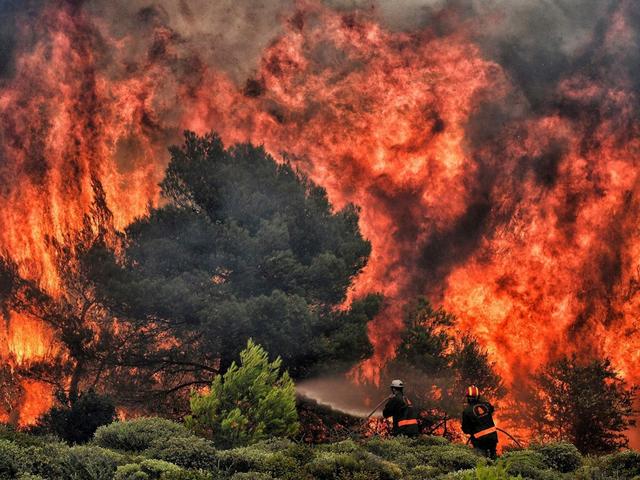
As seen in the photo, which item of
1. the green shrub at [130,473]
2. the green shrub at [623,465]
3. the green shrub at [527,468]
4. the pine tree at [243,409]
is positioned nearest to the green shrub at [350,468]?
the green shrub at [527,468]

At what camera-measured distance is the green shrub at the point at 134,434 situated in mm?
19062

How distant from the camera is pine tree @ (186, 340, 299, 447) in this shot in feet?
68.6

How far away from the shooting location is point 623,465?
19.2 m

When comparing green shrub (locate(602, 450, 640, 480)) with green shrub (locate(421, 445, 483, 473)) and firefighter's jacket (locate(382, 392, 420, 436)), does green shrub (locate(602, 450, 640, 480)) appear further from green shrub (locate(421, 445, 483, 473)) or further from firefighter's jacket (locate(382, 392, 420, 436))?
firefighter's jacket (locate(382, 392, 420, 436))

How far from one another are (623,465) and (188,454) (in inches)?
358

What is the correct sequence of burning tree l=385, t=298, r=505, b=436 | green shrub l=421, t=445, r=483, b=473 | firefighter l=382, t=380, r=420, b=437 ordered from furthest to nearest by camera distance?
burning tree l=385, t=298, r=505, b=436 < firefighter l=382, t=380, r=420, b=437 < green shrub l=421, t=445, r=483, b=473

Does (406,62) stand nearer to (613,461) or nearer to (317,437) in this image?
(317,437)

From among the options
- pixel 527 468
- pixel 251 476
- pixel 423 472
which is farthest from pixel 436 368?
pixel 251 476

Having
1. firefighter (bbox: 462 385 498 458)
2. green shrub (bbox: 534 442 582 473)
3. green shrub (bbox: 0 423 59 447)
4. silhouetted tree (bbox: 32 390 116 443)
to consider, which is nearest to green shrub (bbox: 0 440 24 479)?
green shrub (bbox: 0 423 59 447)

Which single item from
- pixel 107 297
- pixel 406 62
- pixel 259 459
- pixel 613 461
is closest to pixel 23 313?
pixel 107 297

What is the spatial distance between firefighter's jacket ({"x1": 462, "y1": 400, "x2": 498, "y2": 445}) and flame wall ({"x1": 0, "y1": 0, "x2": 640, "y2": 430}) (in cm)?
2309

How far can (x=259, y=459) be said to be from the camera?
17.4 m

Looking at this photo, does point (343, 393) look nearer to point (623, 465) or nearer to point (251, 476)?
point (623, 465)

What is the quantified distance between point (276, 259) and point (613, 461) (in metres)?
16.4
